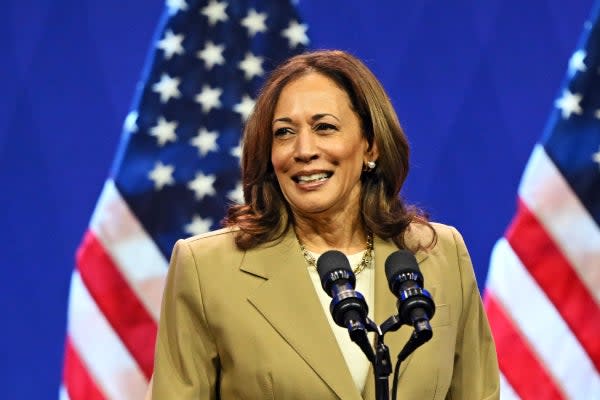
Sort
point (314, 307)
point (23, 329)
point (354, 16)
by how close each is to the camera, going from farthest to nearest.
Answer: point (354, 16) → point (23, 329) → point (314, 307)

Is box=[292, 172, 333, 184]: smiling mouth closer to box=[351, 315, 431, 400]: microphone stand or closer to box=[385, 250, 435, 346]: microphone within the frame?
box=[385, 250, 435, 346]: microphone

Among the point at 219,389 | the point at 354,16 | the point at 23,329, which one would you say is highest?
the point at 354,16

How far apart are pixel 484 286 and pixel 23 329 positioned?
1459mm

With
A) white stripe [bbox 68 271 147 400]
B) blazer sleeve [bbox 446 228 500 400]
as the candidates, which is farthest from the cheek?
white stripe [bbox 68 271 147 400]

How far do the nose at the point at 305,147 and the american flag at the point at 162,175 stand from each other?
108 cm

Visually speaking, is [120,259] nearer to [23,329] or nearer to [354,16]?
[23,329]

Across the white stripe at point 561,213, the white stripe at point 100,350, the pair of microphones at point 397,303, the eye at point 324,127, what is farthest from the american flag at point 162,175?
the pair of microphones at point 397,303

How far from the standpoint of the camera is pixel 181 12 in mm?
3248

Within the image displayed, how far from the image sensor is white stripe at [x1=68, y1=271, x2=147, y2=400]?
10.3ft

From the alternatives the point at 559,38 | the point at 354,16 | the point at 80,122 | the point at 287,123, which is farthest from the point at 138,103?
the point at 559,38

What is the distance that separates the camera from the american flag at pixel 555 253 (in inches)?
132

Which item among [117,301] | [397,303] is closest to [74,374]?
[117,301]

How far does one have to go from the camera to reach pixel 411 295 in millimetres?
1666

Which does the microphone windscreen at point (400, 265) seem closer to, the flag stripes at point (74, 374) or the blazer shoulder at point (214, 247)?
the blazer shoulder at point (214, 247)
